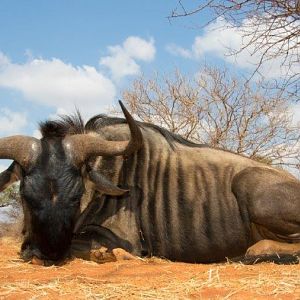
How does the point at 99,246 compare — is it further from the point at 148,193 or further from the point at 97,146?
the point at 97,146

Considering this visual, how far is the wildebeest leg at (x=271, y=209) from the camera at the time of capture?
184 inches

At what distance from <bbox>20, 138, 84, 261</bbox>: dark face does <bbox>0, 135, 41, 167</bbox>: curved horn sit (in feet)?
0.31

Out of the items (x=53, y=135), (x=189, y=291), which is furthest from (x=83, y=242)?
(x=189, y=291)

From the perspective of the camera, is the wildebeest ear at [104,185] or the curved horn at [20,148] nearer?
the curved horn at [20,148]

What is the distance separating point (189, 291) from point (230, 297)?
25 centimetres

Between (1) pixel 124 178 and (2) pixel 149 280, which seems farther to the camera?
(1) pixel 124 178

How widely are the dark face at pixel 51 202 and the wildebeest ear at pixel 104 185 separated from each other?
0.22 metres

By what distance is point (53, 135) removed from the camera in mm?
4879

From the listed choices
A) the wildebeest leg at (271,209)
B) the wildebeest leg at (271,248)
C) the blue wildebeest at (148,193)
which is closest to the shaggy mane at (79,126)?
the blue wildebeest at (148,193)

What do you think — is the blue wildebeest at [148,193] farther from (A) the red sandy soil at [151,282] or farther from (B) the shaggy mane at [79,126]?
(A) the red sandy soil at [151,282]

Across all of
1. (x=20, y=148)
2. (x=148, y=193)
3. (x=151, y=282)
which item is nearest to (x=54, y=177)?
(x=20, y=148)

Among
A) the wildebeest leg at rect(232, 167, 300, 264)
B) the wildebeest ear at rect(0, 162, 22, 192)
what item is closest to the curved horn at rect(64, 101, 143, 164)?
the wildebeest ear at rect(0, 162, 22, 192)

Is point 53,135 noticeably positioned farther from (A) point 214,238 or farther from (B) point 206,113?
(B) point 206,113

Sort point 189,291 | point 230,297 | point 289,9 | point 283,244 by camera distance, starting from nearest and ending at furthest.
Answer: point 230,297
point 189,291
point 283,244
point 289,9
